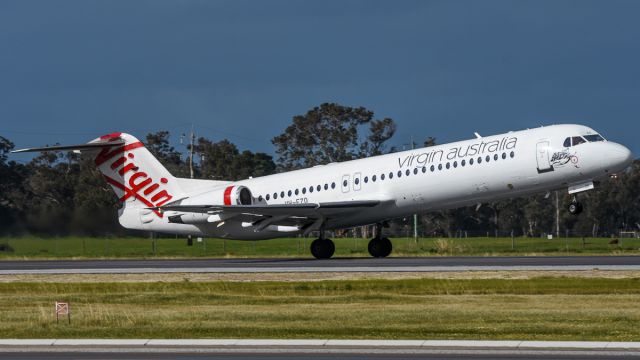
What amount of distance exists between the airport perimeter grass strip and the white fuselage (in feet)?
74.9

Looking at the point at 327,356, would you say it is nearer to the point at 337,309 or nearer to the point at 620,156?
the point at 337,309

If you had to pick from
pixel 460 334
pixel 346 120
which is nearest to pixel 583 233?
pixel 346 120

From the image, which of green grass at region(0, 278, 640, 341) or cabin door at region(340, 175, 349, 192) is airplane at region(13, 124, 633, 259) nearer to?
cabin door at region(340, 175, 349, 192)

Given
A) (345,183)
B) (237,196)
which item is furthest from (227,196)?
(345,183)

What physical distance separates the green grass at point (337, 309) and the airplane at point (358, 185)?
11102 millimetres

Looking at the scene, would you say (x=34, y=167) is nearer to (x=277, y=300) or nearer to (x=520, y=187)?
(x=520, y=187)

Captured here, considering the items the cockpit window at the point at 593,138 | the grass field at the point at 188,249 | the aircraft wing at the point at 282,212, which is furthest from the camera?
the grass field at the point at 188,249

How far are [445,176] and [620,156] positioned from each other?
6.48m

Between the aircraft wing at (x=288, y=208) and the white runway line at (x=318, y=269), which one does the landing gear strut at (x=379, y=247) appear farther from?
the white runway line at (x=318, y=269)

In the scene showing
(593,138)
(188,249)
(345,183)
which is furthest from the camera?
(188,249)

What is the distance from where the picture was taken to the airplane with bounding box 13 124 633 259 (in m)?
40.8

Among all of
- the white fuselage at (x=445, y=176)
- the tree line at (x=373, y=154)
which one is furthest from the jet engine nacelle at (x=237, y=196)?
the tree line at (x=373, y=154)

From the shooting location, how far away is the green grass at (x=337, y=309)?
819 inches

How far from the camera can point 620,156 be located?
40.1m
